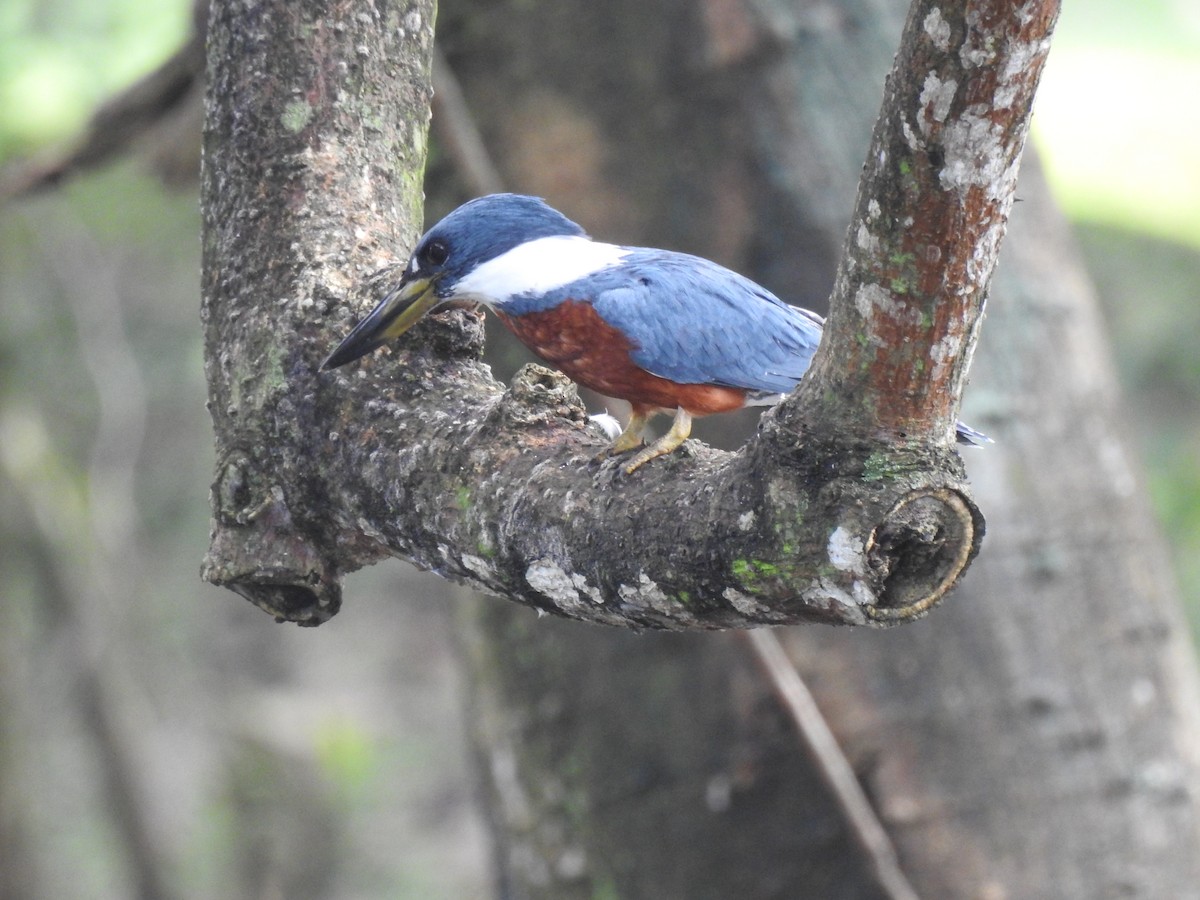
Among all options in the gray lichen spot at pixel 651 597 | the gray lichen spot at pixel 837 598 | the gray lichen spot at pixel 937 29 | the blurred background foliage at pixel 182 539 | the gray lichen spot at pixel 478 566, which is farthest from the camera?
the blurred background foliage at pixel 182 539

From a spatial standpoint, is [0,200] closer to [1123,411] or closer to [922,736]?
[922,736]

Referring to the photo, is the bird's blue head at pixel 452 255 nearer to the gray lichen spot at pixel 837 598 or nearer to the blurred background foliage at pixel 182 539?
the gray lichen spot at pixel 837 598

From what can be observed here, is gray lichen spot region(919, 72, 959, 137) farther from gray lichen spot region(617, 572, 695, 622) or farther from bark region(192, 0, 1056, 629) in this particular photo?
gray lichen spot region(617, 572, 695, 622)

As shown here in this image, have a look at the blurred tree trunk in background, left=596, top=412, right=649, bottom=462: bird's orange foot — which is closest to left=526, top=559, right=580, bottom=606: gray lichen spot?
left=596, top=412, right=649, bottom=462: bird's orange foot

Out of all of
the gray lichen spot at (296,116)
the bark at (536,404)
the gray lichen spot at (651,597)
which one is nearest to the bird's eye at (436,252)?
the bark at (536,404)

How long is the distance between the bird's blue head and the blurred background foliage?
3036mm

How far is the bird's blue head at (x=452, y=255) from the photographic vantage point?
255 cm

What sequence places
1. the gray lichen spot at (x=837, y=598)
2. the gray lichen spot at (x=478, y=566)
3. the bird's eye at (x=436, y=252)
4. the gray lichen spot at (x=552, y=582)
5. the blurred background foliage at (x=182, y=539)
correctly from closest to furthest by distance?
the gray lichen spot at (x=837, y=598)
the gray lichen spot at (x=552, y=582)
the gray lichen spot at (x=478, y=566)
the bird's eye at (x=436, y=252)
the blurred background foliage at (x=182, y=539)

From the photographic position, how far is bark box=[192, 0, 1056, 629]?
1.65 meters

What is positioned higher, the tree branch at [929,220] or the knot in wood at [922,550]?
the tree branch at [929,220]

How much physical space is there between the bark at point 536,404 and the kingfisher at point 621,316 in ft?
0.47

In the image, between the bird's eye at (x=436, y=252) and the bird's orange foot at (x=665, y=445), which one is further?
the bird's eye at (x=436, y=252)

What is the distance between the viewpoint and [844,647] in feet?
15.0

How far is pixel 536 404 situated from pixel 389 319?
1.17ft
